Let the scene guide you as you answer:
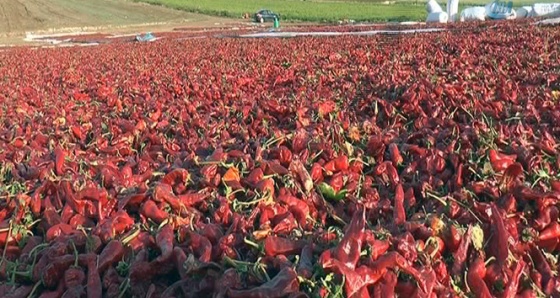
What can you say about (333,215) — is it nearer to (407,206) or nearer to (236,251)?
(407,206)

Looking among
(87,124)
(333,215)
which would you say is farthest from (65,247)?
(87,124)

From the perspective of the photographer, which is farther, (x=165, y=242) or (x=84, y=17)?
(x=84, y=17)

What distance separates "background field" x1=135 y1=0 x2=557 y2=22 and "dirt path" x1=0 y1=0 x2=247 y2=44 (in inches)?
144

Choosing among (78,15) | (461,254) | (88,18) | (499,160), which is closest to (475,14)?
(499,160)

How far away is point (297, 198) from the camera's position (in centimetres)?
378

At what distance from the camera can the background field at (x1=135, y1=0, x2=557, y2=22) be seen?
196 ft

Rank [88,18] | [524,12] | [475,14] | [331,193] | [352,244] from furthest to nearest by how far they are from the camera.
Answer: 1. [88,18]
2. [475,14]
3. [524,12]
4. [331,193]
5. [352,244]

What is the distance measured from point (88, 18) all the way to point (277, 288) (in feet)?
212

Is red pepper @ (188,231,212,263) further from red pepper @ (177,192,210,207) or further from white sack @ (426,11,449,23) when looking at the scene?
white sack @ (426,11,449,23)

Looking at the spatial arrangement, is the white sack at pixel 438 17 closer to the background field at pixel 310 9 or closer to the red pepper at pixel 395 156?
the background field at pixel 310 9

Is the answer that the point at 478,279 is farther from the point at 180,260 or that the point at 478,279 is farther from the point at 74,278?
the point at 74,278

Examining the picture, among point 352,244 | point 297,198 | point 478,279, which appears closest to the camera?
point 352,244

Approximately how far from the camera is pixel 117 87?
10133mm

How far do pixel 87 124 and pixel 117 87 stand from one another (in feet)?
10.2
